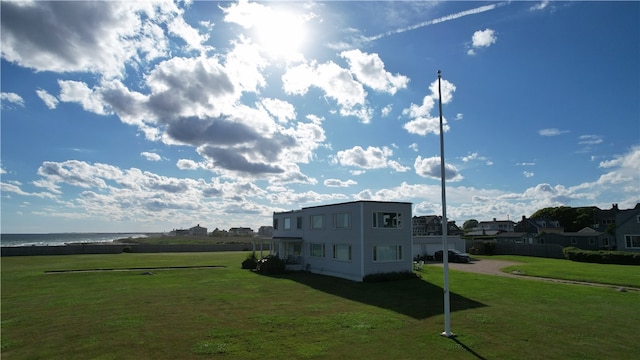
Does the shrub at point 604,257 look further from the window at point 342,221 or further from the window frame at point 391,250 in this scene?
the window at point 342,221

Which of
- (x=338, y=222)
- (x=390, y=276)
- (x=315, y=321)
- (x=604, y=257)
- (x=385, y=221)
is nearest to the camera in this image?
(x=315, y=321)

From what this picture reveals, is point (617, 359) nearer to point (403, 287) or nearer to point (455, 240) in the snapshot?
point (403, 287)

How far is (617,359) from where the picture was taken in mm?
10297

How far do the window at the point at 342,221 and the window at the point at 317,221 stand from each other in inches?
81.7

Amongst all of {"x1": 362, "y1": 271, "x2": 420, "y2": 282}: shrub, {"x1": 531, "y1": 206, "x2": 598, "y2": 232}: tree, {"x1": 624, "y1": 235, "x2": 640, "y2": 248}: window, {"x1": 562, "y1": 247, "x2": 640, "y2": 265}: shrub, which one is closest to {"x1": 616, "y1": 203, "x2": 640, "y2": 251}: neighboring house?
{"x1": 624, "y1": 235, "x2": 640, "y2": 248}: window

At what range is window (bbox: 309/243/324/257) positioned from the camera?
33.4m

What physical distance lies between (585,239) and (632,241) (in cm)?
1758

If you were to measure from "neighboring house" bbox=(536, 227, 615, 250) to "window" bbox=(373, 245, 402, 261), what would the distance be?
4790 cm

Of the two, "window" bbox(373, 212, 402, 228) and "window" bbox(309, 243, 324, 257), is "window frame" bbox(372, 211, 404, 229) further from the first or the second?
"window" bbox(309, 243, 324, 257)

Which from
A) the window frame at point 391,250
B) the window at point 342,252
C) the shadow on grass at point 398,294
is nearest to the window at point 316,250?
the window at point 342,252

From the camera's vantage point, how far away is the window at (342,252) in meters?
29.7

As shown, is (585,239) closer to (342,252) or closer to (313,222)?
(313,222)

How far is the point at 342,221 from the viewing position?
1209 inches

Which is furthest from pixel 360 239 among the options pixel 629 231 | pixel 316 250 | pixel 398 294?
pixel 629 231
